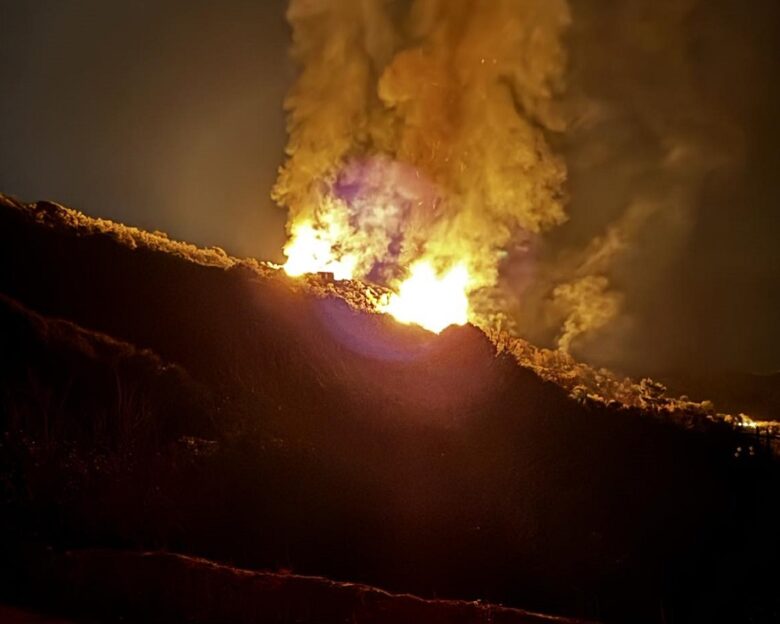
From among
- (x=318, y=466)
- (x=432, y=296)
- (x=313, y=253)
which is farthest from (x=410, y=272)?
(x=318, y=466)

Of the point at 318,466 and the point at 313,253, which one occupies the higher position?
the point at 313,253

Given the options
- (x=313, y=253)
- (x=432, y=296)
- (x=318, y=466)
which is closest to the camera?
(x=318, y=466)

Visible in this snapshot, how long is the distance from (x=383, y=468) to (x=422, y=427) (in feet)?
4.43

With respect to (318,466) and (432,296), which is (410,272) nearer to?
(432,296)

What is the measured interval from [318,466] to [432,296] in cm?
918

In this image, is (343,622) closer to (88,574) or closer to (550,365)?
(88,574)

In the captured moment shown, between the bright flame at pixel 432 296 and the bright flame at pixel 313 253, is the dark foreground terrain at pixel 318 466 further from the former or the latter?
the bright flame at pixel 313 253

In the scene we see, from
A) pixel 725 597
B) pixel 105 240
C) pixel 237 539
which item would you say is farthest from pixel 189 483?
pixel 105 240

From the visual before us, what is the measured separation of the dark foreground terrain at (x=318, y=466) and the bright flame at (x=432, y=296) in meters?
2.40

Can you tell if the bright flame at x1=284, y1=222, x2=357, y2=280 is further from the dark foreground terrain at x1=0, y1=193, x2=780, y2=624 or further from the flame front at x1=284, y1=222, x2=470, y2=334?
the dark foreground terrain at x1=0, y1=193, x2=780, y2=624

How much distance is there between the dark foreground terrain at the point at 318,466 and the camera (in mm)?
8195

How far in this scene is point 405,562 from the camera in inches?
392

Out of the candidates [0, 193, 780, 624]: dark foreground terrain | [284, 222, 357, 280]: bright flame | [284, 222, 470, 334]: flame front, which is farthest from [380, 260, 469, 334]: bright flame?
[0, 193, 780, 624]: dark foreground terrain

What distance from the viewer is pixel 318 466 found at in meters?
11.5
